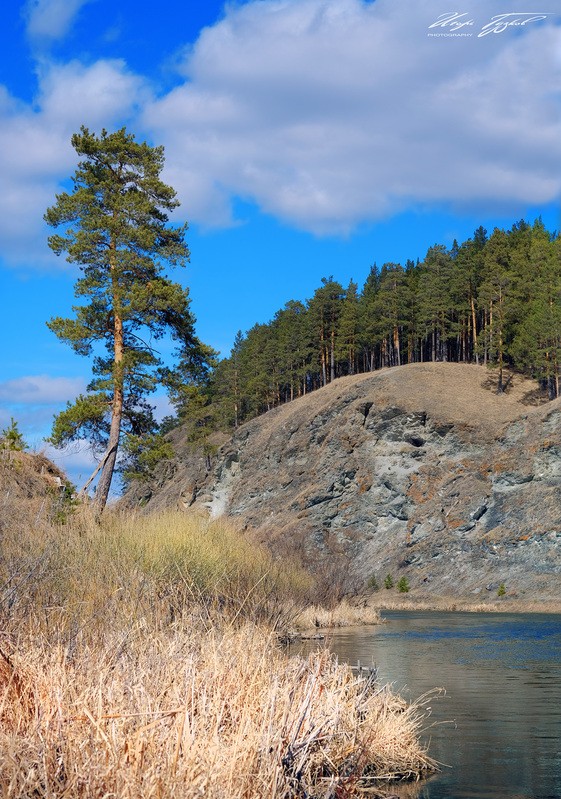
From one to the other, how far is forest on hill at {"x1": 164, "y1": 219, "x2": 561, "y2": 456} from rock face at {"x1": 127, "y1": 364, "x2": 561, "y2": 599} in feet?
18.4

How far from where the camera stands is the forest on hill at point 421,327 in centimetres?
9300

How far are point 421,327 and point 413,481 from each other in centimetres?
3370

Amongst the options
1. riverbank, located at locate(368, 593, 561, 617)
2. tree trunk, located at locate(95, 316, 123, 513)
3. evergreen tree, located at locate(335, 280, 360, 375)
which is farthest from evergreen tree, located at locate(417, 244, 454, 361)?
tree trunk, located at locate(95, 316, 123, 513)

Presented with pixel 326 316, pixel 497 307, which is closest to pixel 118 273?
pixel 497 307

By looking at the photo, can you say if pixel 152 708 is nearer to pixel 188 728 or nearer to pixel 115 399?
pixel 188 728

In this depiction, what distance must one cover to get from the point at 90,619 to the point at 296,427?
266 ft

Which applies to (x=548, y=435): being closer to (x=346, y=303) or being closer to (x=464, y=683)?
(x=346, y=303)

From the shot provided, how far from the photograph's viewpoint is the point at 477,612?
55375 mm

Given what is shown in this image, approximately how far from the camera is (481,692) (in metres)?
20.9

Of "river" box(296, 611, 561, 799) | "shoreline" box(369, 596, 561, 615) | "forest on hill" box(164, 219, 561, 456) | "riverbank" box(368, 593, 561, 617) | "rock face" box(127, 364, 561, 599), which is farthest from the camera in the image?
"forest on hill" box(164, 219, 561, 456)

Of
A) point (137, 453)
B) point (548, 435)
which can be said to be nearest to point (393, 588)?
point (548, 435)

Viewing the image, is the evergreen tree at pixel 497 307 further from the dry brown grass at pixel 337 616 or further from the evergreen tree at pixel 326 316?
the dry brown grass at pixel 337 616

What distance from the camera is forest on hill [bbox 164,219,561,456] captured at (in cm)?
9300

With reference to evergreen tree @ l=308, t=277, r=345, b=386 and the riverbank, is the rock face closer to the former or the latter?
the riverbank
